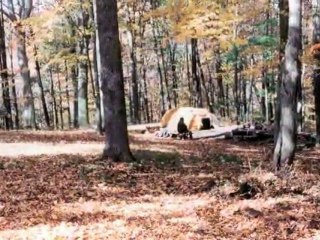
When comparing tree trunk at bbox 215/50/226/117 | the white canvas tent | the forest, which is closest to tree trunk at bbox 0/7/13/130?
the forest

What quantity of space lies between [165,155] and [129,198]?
15.9ft

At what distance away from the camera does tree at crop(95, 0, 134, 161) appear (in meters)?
10.9

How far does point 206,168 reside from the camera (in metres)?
11.8

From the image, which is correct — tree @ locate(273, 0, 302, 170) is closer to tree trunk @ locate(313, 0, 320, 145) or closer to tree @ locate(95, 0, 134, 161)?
tree @ locate(95, 0, 134, 161)

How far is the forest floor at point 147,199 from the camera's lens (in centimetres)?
639

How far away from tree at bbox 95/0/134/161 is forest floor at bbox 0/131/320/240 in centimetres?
45

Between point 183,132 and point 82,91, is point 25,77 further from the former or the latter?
point 183,132

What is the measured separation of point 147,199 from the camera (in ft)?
26.8

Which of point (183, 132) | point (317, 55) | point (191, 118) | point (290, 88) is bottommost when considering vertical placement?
point (183, 132)

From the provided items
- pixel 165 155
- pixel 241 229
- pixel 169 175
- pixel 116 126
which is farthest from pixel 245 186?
pixel 165 155

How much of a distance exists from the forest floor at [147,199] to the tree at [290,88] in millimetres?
954

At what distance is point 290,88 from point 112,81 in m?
3.84

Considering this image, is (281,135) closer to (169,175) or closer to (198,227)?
(169,175)

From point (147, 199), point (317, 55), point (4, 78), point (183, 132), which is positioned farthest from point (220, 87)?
point (147, 199)
